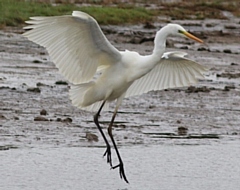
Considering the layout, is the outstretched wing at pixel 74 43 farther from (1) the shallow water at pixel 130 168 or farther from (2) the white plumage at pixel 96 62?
(1) the shallow water at pixel 130 168

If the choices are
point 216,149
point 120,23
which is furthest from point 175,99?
point 120,23

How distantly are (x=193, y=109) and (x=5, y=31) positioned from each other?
11913mm

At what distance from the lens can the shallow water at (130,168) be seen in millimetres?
9766

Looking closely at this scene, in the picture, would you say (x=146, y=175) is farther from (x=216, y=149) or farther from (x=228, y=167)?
(x=216, y=149)

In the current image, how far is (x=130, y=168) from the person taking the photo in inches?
429

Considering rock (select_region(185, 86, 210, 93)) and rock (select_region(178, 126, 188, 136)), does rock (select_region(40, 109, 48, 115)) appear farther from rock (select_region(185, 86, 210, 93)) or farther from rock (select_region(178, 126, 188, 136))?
rock (select_region(185, 86, 210, 93))

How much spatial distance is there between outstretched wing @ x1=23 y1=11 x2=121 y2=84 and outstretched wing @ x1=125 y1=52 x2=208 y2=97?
114 cm

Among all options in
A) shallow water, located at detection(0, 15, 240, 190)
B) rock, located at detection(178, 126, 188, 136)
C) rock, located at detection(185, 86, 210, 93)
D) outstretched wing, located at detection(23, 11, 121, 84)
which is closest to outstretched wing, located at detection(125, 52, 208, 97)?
shallow water, located at detection(0, 15, 240, 190)

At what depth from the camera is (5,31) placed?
2656 centimetres

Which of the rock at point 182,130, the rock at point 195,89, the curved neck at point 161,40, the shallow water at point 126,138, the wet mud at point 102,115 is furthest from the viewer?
the rock at point 195,89

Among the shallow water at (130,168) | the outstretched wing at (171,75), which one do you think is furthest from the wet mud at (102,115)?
the outstretched wing at (171,75)

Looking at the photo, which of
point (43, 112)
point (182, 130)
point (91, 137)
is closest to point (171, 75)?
point (91, 137)

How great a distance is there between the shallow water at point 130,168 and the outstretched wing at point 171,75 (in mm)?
835

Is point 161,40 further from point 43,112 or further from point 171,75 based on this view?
point 43,112
